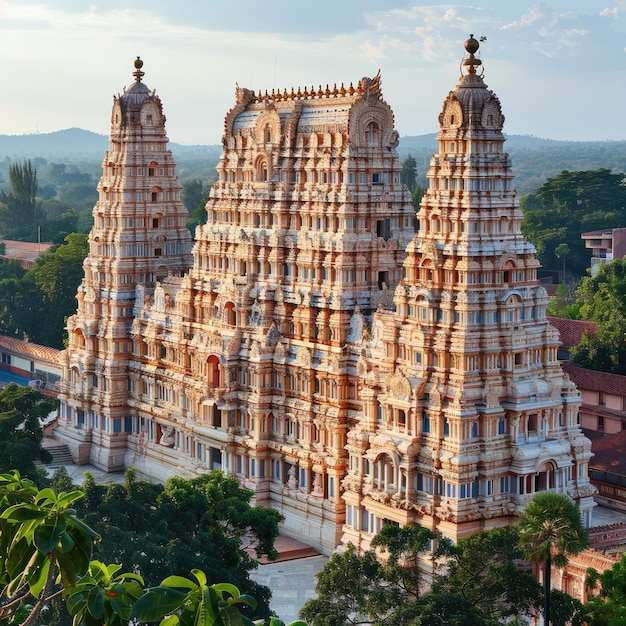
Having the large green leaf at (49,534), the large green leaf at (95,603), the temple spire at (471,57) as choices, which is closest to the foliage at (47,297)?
the temple spire at (471,57)

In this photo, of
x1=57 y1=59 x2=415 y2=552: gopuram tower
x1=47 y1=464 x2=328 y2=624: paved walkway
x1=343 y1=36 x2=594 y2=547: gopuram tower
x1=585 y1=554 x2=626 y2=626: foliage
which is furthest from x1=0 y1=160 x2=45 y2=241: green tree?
x1=585 y1=554 x2=626 y2=626: foliage

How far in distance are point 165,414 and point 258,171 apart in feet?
32.3

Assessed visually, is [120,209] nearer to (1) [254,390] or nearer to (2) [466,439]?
(1) [254,390]

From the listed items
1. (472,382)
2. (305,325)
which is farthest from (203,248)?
(472,382)

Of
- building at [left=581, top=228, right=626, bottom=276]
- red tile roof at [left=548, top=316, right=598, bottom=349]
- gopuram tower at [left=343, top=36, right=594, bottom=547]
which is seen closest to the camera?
gopuram tower at [left=343, top=36, right=594, bottom=547]

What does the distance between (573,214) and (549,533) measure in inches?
2533

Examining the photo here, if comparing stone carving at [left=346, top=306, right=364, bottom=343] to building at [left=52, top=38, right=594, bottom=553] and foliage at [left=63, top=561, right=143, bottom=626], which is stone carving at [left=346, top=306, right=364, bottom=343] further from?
foliage at [left=63, top=561, right=143, bottom=626]

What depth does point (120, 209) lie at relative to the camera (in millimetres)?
51875

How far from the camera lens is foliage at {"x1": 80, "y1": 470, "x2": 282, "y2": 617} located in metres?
33.6

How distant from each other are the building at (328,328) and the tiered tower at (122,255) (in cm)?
9

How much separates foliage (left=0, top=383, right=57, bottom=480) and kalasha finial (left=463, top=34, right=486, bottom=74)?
57.1 ft

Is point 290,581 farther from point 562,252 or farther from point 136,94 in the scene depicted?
point 562,252

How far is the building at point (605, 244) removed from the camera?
80.1m

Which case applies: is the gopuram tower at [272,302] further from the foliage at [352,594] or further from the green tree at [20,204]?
the green tree at [20,204]
